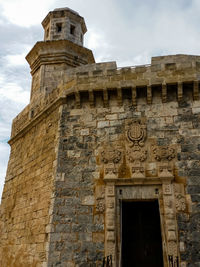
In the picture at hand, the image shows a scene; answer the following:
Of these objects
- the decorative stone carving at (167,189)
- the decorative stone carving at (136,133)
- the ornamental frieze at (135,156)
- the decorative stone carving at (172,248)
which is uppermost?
the decorative stone carving at (136,133)

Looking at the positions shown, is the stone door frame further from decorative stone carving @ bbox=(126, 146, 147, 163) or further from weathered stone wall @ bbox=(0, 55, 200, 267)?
decorative stone carving @ bbox=(126, 146, 147, 163)

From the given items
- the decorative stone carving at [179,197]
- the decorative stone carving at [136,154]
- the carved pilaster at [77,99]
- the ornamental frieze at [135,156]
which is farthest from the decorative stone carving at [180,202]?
the carved pilaster at [77,99]

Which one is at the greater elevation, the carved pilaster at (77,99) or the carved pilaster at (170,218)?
the carved pilaster at (77,99)

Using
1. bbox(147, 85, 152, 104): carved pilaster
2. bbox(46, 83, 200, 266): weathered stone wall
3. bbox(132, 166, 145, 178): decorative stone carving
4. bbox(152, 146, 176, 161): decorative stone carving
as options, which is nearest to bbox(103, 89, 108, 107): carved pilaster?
bbox(46, 83, 200, 266): weathered stone wall

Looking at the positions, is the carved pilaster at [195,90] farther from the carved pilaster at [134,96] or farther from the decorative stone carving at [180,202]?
the decorative stone carving at [180,202]

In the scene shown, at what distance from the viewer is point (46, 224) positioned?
6152mm

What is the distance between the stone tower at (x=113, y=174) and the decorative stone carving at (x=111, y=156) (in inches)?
0.9

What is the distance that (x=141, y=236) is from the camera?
6680 millimetres

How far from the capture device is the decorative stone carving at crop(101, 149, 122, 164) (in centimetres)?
629

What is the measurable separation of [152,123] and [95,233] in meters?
2.89

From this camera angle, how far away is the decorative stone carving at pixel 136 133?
6375 mm

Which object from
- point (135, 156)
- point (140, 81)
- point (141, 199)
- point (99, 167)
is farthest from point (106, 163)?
point (140, 81)

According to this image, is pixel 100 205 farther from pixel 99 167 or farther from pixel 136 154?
pixel 136 154

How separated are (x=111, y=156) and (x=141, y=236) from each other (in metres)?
2.21
